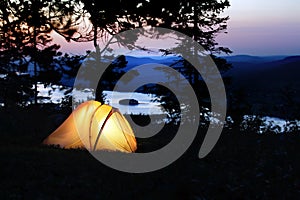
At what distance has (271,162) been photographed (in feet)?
33.1

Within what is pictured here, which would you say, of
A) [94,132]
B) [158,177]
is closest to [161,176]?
[158,177]

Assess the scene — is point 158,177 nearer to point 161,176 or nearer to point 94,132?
point 161,176

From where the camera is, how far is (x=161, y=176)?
346 inches

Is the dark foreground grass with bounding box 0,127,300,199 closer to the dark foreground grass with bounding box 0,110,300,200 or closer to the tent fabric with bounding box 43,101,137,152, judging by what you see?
the dark foreground grass with bounding box 0,110,300,200

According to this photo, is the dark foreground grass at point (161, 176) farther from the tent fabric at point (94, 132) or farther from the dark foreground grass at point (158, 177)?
the tent fabric at point (94, 132)

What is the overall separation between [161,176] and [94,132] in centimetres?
399

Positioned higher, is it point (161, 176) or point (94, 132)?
point (94, 132)

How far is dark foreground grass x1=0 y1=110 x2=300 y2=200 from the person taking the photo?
7.46 metres

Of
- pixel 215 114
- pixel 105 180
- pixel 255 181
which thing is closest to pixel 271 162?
pixel 255 181

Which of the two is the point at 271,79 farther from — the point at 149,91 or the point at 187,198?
the point at 187,198

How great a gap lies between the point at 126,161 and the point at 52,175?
8.16ft

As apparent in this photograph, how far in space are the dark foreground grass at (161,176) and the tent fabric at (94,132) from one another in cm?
60

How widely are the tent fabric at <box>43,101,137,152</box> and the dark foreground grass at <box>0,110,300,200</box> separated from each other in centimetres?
60

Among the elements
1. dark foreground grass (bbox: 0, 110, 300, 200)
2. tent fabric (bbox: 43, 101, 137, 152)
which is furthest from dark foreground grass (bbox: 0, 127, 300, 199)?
tent fabric (bbox: 43, 101, 137, 152)
